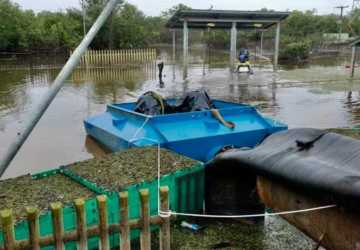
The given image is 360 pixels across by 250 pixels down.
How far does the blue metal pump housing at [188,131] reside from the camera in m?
6.16

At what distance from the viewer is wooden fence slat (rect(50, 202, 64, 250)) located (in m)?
2.98

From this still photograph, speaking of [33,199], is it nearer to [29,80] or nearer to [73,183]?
[73,183]

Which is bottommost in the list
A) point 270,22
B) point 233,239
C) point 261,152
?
point 233,239

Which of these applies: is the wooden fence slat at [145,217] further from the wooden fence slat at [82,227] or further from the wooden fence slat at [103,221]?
the wooden fence slat at [103,221]

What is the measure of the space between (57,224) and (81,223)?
0.18m

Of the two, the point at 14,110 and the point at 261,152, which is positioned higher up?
the point at 261,152

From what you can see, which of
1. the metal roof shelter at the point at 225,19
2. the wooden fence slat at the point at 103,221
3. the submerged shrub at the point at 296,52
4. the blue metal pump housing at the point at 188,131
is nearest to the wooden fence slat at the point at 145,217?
the wooden fence slat at the point at 103,221

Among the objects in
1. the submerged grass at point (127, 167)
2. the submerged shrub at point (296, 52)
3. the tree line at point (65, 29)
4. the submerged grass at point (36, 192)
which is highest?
the tree line at point (65, 29)

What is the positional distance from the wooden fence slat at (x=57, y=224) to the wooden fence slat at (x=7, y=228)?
292 millimetres

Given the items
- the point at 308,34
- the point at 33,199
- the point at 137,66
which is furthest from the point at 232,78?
the point at 308,34

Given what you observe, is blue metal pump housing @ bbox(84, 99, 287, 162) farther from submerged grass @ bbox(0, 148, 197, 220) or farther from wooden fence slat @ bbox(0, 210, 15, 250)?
wooden fence slat @ bbox(0, 210, 15, 250)

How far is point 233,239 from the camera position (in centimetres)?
448

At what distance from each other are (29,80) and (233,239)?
18.2 m

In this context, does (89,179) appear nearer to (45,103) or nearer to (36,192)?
(36,192)
